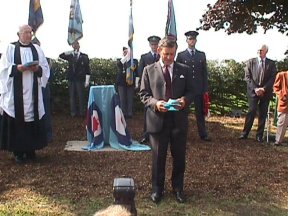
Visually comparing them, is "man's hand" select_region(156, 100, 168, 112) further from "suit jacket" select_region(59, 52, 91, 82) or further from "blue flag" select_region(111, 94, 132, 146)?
"suit jacket" select_region(59, 52, 91, 82)

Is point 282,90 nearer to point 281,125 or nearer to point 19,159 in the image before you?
point 281,125

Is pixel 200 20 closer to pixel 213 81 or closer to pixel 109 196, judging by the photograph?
pixel 213 81

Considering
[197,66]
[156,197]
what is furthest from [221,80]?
[156,197]

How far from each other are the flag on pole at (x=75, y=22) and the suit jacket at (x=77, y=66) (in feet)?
3.24

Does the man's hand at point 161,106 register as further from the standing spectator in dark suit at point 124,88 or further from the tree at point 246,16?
the tree at point 246,16

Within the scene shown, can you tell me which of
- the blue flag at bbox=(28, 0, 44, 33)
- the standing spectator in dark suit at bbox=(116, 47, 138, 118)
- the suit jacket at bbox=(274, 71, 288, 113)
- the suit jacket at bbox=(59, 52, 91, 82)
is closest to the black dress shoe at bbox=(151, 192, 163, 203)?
the suit jacket at bbox=(274, 71, 288, 113)

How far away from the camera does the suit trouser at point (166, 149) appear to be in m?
5.77

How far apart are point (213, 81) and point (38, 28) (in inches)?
257

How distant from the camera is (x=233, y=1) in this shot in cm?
1877

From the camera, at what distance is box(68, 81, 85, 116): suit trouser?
13289 mm

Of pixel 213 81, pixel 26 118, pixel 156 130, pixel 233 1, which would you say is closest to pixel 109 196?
pixel 156 130

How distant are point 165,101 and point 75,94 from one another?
317 inches

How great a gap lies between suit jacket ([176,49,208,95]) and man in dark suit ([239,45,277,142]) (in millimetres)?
1003

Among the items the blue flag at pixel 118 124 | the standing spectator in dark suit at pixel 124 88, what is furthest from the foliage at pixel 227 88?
the blue flag at pixel 118 124
